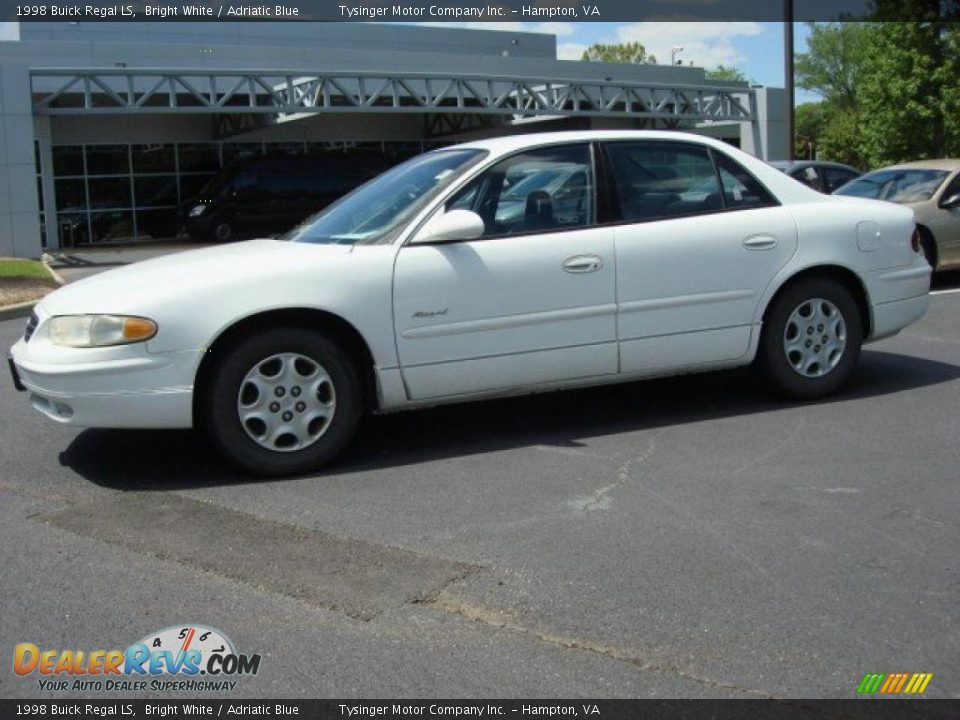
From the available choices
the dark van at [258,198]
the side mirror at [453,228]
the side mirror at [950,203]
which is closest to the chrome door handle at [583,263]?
the side mirror at [453,228]

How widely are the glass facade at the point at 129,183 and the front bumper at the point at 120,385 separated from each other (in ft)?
84.2

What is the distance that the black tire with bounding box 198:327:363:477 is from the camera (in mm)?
5348

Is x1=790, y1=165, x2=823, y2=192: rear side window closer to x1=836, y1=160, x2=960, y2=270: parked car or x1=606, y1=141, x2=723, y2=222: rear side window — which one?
x1=836, y1=160, x2=960, y2=270: parked car

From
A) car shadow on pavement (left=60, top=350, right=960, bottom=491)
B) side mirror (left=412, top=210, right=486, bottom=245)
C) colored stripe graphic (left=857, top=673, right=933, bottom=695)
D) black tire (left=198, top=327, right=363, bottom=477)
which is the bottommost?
colored stripe graphic (left=857, top=673, right=933, bottom=695)

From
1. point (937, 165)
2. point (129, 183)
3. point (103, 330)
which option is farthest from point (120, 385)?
point (129, 183)

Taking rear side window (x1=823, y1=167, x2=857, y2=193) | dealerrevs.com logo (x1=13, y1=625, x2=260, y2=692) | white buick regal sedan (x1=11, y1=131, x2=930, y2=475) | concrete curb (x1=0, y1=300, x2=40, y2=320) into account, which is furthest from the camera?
rear side window (x1=823, y1=167, x2=857, y2=193)

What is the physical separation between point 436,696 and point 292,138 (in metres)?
32.9

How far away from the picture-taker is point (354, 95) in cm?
3238

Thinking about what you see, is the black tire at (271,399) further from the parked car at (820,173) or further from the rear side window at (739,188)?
the parked car at (820,173)

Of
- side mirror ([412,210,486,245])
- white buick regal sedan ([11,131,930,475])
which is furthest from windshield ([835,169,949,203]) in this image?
side mirror ([412,210,486,245])

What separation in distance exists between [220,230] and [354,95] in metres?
6.43

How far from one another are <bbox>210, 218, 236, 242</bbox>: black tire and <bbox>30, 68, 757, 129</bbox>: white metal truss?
Answer: 110 inches

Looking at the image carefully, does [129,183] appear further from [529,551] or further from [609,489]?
[529,551]

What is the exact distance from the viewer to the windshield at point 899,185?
40.4 feet
